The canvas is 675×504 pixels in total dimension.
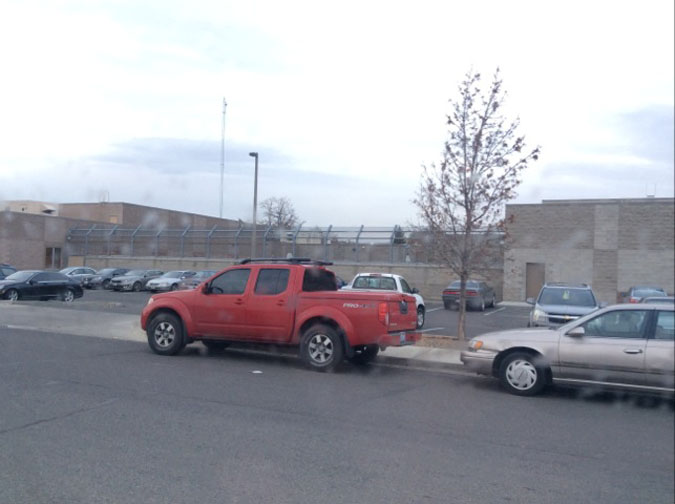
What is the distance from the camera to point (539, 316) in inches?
567

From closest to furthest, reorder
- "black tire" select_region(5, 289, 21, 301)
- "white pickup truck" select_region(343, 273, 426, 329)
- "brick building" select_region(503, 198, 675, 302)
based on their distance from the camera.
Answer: "brick building" select_region(503, 198, 675, 302) < "white pickup truck" select_region(343, 273, 426, 329) < "black tire" select_region(5, 289, 21, 301)

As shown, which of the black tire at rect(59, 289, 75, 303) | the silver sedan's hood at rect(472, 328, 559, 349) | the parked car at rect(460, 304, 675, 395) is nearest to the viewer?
the parked car at rect(460, 304, 675, 395)

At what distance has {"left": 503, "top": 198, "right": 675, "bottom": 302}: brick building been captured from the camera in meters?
4.43

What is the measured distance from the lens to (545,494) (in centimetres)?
526

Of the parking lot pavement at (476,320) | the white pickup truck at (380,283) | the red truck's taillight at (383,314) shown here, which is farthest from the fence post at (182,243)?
the red truck's taillight at (383,314)

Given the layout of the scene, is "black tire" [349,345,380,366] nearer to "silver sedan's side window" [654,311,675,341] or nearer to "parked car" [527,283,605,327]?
"parked car" [527,283,605,327]

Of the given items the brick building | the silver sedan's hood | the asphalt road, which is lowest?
the asphalt road

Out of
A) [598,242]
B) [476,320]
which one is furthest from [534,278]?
[476,320]

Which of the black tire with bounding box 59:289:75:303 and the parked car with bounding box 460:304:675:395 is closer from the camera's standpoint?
the parked car with bounding box 460:304:675:395

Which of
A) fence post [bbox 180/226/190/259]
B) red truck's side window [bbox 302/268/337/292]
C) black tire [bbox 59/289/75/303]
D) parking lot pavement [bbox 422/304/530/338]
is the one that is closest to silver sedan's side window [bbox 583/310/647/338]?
red truck's side window [bbox 302/268/337/292]

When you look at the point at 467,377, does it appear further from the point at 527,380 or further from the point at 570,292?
the point at 570,292

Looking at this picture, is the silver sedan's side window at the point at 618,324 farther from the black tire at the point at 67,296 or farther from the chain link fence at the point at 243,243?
the black tire at the point at 67,296

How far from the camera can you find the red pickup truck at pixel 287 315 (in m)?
10.7

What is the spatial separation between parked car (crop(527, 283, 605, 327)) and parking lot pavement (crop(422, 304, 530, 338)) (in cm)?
293
